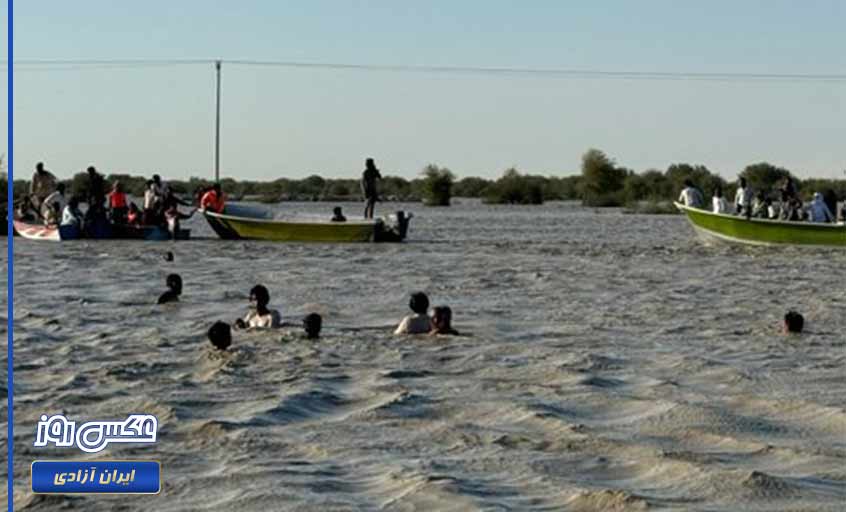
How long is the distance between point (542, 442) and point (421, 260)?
1913 cm

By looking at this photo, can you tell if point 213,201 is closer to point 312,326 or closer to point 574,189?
point 312,326

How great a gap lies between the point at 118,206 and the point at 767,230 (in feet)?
46.7

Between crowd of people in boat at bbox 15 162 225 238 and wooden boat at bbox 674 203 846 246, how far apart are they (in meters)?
11.2

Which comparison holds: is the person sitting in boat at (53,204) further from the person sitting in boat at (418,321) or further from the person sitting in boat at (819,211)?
the person sitting in boat at (418,321)

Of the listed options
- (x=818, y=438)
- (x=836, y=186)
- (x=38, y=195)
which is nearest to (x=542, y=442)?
(x=818, y=438)

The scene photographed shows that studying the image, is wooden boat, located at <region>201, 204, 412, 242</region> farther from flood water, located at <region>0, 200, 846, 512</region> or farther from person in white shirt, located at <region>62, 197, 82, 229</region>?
flood water, located at <region>0, 200, 846, 512</region>

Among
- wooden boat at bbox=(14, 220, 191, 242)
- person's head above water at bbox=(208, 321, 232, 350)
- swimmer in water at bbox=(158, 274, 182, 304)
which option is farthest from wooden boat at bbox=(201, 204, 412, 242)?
person's head above water at bbox=(208, 321, 232, 350)

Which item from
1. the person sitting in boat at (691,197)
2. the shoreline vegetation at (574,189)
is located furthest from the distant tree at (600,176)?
the person sitting in boat at (691,197)

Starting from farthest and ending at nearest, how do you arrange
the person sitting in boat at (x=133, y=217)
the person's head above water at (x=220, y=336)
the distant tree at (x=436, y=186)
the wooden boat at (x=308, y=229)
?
the distant tree at (x=436, y=186) < the person sitting in boat at (x=133, y=217) < the wooden boat at (x=308, y=229) < the person's head above water at (x=220, y=336)

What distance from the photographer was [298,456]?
9.00 meters

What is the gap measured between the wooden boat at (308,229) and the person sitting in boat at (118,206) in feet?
6.06

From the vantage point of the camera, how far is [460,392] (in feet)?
37.4

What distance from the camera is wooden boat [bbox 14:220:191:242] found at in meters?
33.8

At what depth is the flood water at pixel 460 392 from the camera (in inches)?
321
